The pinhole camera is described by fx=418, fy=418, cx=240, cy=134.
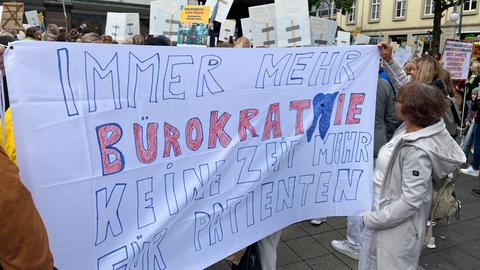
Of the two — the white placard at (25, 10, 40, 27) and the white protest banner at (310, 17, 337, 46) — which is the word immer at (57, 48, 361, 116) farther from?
the white placard at (25, 10, 40, 27)

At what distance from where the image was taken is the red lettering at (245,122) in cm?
222

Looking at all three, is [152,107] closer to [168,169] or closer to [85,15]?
[168,169]

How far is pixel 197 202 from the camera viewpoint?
2.06m

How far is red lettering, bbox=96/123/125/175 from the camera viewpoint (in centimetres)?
167

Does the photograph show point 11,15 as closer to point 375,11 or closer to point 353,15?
point 375,11

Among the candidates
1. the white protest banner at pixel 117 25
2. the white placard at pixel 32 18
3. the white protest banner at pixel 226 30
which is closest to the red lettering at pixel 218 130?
the white protest banner at pixel 117 25

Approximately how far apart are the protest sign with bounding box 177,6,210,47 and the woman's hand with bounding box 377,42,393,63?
1.93 metres

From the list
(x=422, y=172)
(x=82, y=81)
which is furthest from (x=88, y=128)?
(x=422, y=172)

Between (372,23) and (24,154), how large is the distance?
3869 cm

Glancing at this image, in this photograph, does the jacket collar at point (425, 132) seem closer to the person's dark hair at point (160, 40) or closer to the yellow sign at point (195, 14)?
the yellow sign at point (195, 14)

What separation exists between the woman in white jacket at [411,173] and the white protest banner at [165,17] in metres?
2.97

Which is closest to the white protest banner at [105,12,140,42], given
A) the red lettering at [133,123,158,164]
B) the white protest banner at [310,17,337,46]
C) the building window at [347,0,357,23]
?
the white protest banner at [310,17,337,46]

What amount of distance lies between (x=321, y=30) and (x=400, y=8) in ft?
114

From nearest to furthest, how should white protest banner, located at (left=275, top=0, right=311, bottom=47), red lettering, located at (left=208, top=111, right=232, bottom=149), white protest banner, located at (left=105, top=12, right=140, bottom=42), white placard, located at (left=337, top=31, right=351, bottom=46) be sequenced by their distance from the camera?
red lettering, located at (left=208, top=111, right=232, bottom=149), white protest banner, located at (left=275, top=0, right=311, bottom=47), white placard, located at (left=337, top=31, right=351, bottom=46), white protest banner, located at (left=105, top=12, right=140, bottom=42)
